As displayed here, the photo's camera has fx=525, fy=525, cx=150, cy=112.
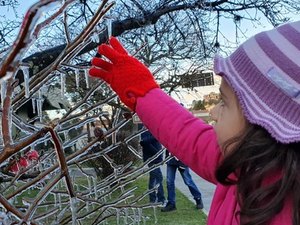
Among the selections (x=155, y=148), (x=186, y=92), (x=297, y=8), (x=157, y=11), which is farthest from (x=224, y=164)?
(x=186, y=92)

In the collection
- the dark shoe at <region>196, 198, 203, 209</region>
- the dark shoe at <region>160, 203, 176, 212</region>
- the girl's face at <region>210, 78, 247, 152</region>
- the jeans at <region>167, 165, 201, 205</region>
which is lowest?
the dark shoe at <region>196, 198, 203, 209</region>

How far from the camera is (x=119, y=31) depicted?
3.46 meters

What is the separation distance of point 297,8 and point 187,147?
3.99m

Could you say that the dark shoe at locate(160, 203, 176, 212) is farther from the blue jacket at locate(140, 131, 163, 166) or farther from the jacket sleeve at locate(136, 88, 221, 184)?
the jacket sleeve at locate(136, 88, 221, 184)

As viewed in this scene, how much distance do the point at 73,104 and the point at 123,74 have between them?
5.46 ft

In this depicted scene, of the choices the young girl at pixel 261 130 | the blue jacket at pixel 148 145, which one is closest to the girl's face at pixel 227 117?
the young girl at pixel 261 130

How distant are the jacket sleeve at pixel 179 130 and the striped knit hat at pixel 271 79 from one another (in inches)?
9.8

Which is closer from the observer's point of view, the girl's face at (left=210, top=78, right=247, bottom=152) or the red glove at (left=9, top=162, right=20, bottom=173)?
the girl's face at (left=210, top=78, right=247, bottom=152)

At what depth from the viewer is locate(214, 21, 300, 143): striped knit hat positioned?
3.23ft

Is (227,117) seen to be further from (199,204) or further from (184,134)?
(199,204)

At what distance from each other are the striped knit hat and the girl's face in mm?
28

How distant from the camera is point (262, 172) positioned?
988 mm

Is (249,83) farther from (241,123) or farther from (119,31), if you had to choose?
(119,31)

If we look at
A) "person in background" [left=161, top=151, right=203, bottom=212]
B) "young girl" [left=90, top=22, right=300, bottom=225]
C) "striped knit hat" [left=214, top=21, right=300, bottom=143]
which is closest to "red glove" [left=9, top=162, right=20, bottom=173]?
"young girl" [left=90, top=22, right=300, bottom=225]
